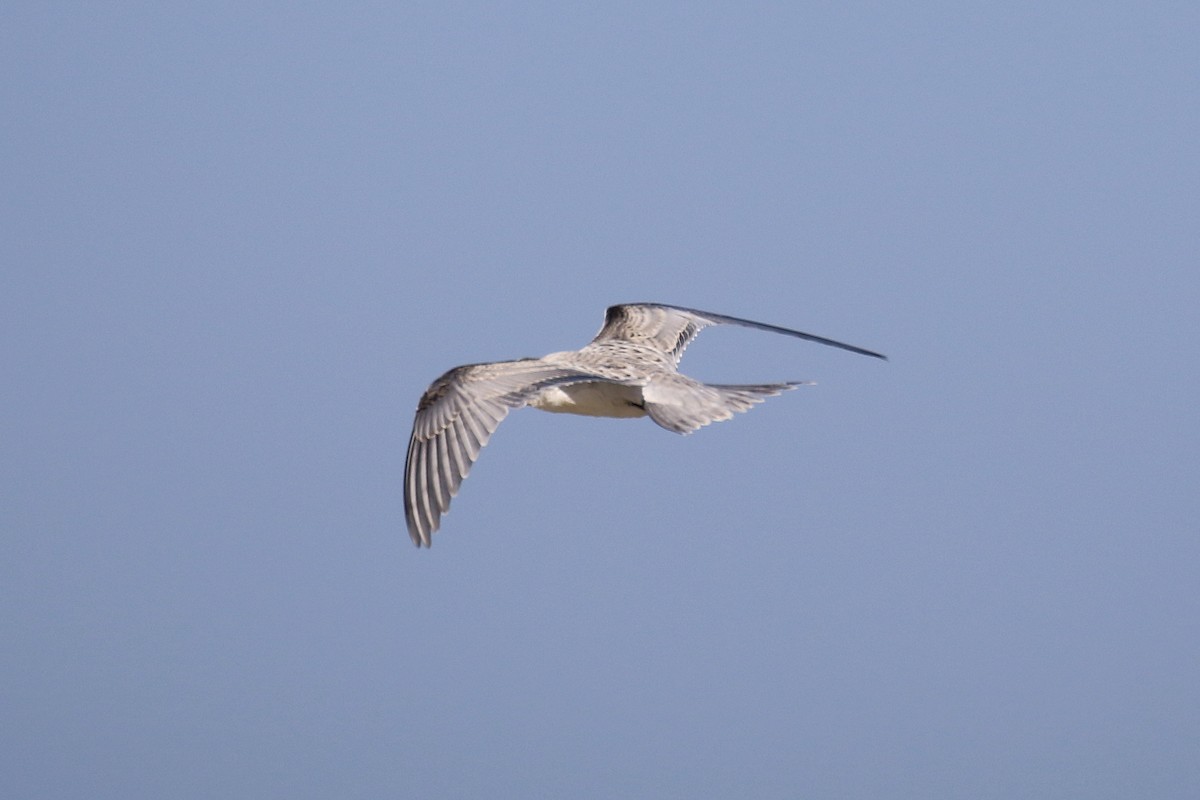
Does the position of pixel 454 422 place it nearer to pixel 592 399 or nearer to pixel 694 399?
pixel 592 399

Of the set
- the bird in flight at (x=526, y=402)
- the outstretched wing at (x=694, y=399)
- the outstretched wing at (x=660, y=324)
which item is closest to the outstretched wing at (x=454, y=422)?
the bird in flight at (x=526, y=402)

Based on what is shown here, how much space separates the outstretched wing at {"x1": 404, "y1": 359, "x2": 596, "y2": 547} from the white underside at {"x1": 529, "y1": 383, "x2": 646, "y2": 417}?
0.40 ft

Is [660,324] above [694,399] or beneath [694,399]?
above

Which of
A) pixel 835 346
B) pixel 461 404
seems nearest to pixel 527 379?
pixel 461 404

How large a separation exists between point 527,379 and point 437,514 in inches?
28.3

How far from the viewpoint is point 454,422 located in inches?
275

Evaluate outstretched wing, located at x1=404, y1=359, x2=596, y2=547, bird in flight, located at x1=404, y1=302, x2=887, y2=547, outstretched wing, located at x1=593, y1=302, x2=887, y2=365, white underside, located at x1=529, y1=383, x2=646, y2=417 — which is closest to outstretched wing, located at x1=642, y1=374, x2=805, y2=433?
bird in flight, located at x1=404, y1=302, x2=887, y2=547

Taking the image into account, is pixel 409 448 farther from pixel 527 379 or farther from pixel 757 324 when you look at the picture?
pixel 757 324

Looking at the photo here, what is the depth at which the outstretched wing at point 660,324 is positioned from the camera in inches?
337

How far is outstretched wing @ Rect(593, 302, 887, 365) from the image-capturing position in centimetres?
857

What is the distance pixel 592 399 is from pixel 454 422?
0.67m

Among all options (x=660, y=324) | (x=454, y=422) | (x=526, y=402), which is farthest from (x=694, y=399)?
(x=660, y=324)

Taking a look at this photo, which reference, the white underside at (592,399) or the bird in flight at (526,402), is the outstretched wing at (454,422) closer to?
the bird in flight at (526,402)

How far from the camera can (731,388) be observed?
24.0ft
